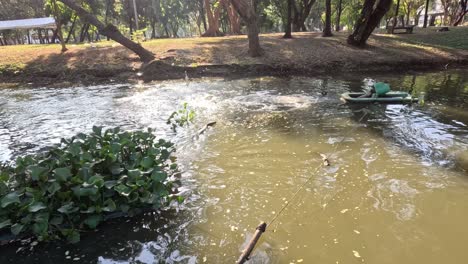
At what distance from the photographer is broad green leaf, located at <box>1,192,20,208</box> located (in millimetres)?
3951

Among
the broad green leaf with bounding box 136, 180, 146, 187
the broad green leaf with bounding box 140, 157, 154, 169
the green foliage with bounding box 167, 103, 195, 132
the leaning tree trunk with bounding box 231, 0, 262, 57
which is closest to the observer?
the broad green leaf with bounding box 136, 180, 146, 187

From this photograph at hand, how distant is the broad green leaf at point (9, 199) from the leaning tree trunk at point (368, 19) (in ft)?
59.7

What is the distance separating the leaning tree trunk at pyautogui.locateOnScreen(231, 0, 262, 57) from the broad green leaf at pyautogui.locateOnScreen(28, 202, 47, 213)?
47.5ft

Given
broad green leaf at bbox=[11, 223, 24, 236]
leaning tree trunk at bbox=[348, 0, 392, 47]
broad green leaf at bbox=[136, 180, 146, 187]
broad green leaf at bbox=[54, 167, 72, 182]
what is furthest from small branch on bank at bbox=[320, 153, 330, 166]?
leaning tree trunk at bbox=[348, 0, 392, 47]

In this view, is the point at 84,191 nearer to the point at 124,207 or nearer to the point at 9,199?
the point at 124,207

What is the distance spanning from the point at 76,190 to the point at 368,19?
1811 cm

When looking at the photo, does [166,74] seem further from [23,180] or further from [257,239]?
[257,239]

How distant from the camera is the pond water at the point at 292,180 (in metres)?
4.07

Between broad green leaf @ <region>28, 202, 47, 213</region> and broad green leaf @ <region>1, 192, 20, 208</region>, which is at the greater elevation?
broad green leaf @ <region>1, 192, 20, 208</region>

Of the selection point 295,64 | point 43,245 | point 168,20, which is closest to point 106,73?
point 295,64

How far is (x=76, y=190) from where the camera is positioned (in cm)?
423

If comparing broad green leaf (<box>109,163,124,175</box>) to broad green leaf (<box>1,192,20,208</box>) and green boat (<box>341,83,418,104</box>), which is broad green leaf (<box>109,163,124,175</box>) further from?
green boat (<box>341,83,418,104</box>)

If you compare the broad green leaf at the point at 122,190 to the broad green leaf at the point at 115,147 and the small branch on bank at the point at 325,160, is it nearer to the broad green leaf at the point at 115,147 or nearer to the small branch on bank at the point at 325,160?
the broad green leaf at the point at 115,147

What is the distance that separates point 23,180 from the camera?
183 inches
